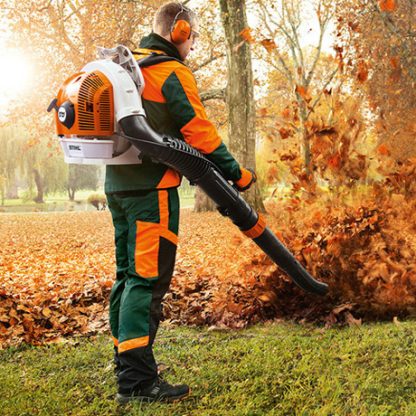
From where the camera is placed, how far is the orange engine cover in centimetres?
284

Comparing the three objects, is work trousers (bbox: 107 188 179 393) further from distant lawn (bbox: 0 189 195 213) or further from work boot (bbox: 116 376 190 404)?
distant lawn (bbox: 0 189 195 213)

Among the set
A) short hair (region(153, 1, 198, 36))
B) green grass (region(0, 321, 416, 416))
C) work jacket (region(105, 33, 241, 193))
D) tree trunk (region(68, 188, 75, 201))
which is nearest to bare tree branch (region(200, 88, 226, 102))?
green grass (region(0, 321, 416, 416))

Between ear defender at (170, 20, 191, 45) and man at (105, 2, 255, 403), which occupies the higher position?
ear defender at (170, 20, 191, 45)

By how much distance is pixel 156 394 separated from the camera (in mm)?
3041

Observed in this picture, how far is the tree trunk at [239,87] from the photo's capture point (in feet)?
38.8

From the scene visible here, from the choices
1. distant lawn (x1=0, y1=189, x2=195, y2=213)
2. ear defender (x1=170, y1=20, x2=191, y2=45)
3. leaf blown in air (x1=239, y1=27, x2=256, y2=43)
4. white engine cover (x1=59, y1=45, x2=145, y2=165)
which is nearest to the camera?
white engine cover (x1=59, y1=45, x2=145, y2=165)

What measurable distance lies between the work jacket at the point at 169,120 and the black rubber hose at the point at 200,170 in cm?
→ 8

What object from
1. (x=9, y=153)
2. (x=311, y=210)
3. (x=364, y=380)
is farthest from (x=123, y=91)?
(x=9, y=153)

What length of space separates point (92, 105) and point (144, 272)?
0.94 meters

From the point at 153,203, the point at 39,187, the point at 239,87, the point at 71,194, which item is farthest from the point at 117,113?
the point at 71,194

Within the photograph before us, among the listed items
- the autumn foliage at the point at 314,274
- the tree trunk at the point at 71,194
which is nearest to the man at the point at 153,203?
the autumn foliage at the point at 314,274

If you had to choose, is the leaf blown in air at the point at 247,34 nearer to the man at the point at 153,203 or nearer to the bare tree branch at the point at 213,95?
the man at the point at 153,203

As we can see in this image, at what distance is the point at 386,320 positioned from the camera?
4.46 m

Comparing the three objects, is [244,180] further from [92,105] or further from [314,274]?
[314,274]
